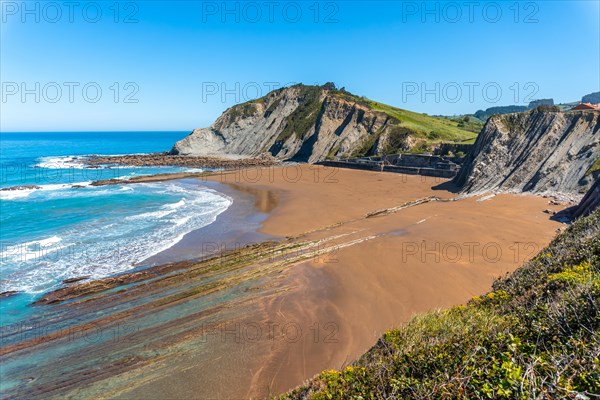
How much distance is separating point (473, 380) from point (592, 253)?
241 inches

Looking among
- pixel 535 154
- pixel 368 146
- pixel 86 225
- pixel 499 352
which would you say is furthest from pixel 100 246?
pixel 368 146

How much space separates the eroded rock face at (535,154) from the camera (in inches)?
1132

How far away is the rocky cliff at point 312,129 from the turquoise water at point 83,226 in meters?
28.8

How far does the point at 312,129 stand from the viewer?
71438 mm

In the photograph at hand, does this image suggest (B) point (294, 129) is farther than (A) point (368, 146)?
Yes

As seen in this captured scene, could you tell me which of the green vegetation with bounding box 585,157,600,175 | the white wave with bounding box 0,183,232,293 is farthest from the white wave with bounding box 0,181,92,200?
the green vegetation with bounding box 585,157,600,175

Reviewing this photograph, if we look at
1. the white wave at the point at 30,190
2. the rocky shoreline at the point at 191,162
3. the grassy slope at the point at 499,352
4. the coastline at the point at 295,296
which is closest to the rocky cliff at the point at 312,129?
the rocky shoreline at the point at 191,162

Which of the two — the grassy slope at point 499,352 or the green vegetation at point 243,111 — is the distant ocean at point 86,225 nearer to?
the grassy slope at point 499,352

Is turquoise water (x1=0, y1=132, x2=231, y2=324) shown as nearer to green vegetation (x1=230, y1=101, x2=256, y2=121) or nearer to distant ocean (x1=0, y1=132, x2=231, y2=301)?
distant ocean (x1=0, y1=132, x2=231, y2=301)

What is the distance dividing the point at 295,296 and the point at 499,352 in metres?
10.4

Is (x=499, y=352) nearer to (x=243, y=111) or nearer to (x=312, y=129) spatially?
(x=312, y=129)

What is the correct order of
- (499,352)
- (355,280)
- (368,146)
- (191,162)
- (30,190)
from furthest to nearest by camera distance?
(191,162) → (368,146) → (30,190) → (355,280) → (499,352)

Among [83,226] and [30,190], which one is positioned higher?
[30,190]

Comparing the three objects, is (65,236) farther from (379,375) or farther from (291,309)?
(379,375)
